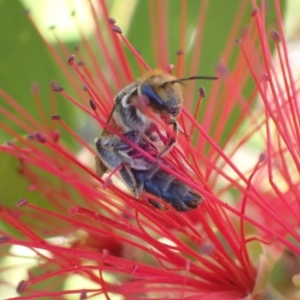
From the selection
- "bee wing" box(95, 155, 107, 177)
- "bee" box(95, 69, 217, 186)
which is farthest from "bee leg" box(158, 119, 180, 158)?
"bee wing" box(95, 155, 107, 177)

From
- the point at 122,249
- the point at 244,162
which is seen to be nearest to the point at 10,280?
the point at 122,249

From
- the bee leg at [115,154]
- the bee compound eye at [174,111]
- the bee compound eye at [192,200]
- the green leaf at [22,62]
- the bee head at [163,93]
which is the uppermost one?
the green leaf at [22,62]

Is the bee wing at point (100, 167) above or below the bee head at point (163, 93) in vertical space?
below

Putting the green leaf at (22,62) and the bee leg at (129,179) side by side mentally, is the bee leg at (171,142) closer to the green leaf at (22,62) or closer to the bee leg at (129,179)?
the bee leg at (129,179)

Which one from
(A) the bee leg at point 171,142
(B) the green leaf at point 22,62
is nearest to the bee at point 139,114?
(A) the bee leg at point 171,142

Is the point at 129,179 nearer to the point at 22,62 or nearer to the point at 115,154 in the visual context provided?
the point at 115,154

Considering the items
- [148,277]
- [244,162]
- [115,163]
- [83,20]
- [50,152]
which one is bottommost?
[148,277]

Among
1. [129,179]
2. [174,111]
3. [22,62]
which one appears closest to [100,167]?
[129,179]

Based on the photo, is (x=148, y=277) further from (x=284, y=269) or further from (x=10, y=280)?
(x=10, y=280)

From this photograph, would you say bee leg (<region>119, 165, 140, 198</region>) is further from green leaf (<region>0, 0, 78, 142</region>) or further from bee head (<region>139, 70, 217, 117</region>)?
green leaf (<region>0, 0, 78, 142</region>)
